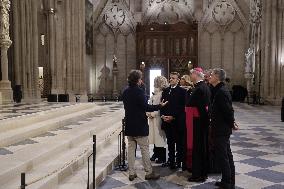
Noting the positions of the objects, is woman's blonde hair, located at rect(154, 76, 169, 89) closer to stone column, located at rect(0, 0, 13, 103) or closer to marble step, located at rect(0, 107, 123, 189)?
marble step, located at rect(0, 107, 123, 189)

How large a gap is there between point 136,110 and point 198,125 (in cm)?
96

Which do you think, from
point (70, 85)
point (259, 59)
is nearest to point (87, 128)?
point (70, 85)

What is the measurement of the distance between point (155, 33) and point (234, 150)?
19.3 metres

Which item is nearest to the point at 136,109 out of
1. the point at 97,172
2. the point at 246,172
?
the point at 97,172

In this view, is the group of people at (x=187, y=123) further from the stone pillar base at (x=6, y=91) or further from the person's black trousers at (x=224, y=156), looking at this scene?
the stone pillar base at (x=6, y=91)

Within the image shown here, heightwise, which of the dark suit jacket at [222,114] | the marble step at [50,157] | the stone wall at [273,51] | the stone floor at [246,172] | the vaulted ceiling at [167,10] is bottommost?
the stone floor at [246,172]

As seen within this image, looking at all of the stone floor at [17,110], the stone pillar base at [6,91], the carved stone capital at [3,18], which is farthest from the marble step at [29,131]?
the carved stone capital at [3,18]

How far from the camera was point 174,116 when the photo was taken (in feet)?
18.7

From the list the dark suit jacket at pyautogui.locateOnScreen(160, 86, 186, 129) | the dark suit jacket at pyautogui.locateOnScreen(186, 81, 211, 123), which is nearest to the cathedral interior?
the dark suit jacket at pyautogui.locateOnScreen(160, 86, 186, 129)

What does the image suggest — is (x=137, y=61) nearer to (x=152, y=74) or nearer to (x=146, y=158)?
(x=152, y=74)

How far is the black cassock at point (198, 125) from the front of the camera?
504cm

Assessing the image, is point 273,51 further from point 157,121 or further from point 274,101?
point 157,121

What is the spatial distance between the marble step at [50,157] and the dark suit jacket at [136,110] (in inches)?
40.9

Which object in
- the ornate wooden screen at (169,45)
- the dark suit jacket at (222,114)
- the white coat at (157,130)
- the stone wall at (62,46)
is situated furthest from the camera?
the ornate wooden screen at (169,45)
